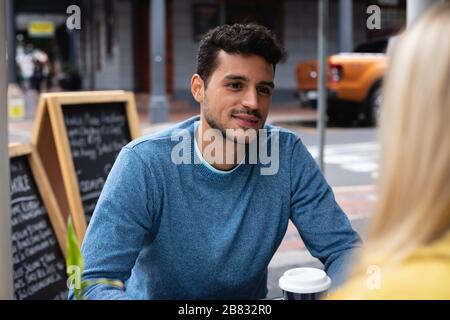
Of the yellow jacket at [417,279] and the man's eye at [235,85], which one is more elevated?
the man's eye at [235,85]

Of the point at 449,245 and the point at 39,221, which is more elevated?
the point at 449,245

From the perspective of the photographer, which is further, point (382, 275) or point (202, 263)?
point (202, 263)

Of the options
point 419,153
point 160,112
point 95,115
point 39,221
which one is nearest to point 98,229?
point 419,153

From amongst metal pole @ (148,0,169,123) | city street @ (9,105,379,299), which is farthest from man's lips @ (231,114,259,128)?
metal pole @ (148,0,169,123)

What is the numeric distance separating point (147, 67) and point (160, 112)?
6217 millimetres

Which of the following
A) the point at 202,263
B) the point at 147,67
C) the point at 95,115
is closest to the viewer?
the point at 202,263

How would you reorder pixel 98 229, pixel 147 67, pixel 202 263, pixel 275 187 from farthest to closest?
pixel 147 67
pixel 275 187
pixel 202 263
pixel 98 229

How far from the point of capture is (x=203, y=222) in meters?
1.96

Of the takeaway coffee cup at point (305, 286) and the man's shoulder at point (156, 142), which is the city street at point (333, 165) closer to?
the takeaway coffee cup at point (305, 286)

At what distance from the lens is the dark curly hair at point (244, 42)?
1.97 meters

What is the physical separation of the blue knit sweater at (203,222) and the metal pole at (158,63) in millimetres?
11539

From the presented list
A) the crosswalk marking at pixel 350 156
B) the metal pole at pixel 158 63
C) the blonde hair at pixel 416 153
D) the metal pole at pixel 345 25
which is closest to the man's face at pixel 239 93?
the blonde hair at pixel 416 153
